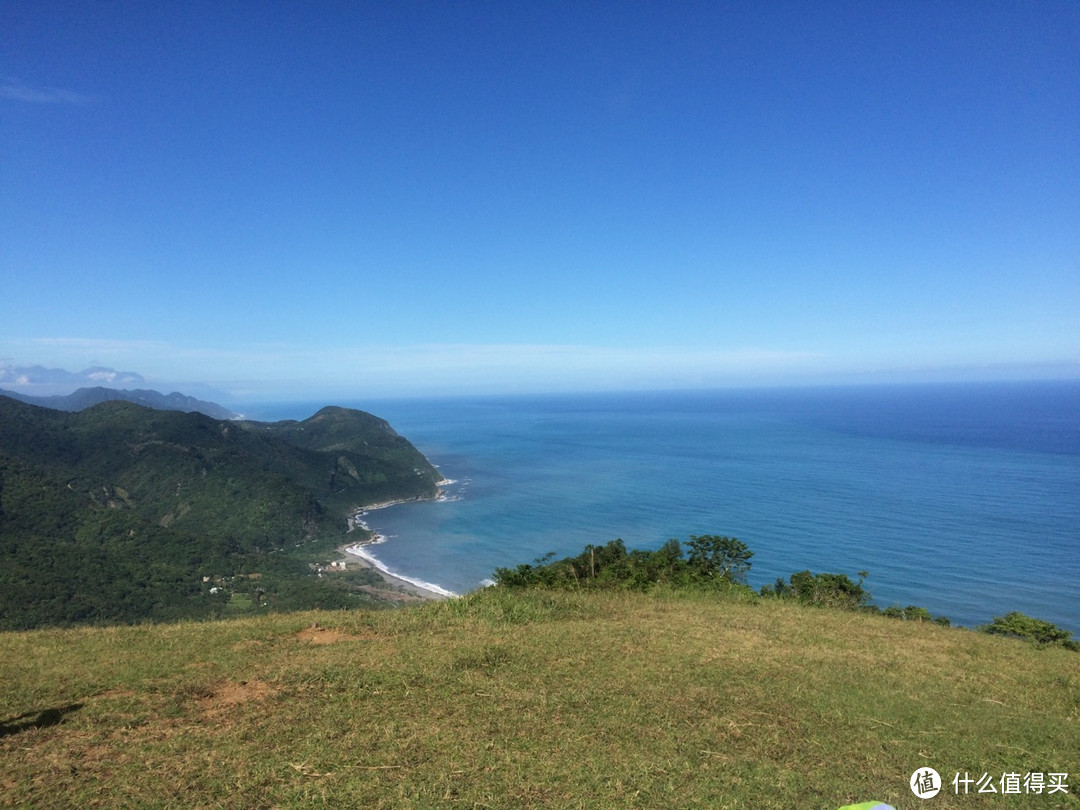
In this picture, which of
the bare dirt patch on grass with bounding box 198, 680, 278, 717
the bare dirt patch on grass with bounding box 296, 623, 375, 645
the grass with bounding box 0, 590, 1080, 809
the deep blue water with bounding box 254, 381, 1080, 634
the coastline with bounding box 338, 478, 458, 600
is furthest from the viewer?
the coastline with bounding box 338, 478, 458, 600

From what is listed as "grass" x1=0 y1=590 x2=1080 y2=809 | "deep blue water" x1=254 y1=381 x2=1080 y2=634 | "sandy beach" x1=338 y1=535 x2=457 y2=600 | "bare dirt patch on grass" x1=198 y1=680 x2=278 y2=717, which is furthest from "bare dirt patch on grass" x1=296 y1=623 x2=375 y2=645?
"deep blue water" x1=254 y1=381 x2=1080 y2=634

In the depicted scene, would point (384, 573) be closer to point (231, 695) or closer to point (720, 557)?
point (720, 557)

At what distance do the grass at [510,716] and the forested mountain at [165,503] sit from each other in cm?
2693

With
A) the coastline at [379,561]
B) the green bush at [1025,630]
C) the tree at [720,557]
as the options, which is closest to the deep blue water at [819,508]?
the coastline at [379,561]

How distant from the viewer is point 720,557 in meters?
20.5

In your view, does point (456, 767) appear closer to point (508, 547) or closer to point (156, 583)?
point (156, 583)

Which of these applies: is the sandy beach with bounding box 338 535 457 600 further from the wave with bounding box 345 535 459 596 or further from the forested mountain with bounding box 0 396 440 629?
the forested mountain with bounding box 0 396 440 629

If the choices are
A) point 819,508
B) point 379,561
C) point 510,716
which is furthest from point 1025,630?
point 379,561

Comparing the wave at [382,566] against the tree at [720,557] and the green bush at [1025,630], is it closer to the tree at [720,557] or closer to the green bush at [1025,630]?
the tree at [720,557]

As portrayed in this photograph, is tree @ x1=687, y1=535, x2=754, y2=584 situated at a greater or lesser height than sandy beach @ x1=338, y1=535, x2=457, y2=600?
greater

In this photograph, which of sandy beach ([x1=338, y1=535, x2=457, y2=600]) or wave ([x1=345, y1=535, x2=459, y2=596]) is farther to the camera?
wave ([x1=345, y1=535, x2=459, y2=596])

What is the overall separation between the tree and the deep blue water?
71.4ft

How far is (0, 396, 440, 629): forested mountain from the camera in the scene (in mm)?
36469

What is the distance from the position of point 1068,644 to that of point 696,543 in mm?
10650
